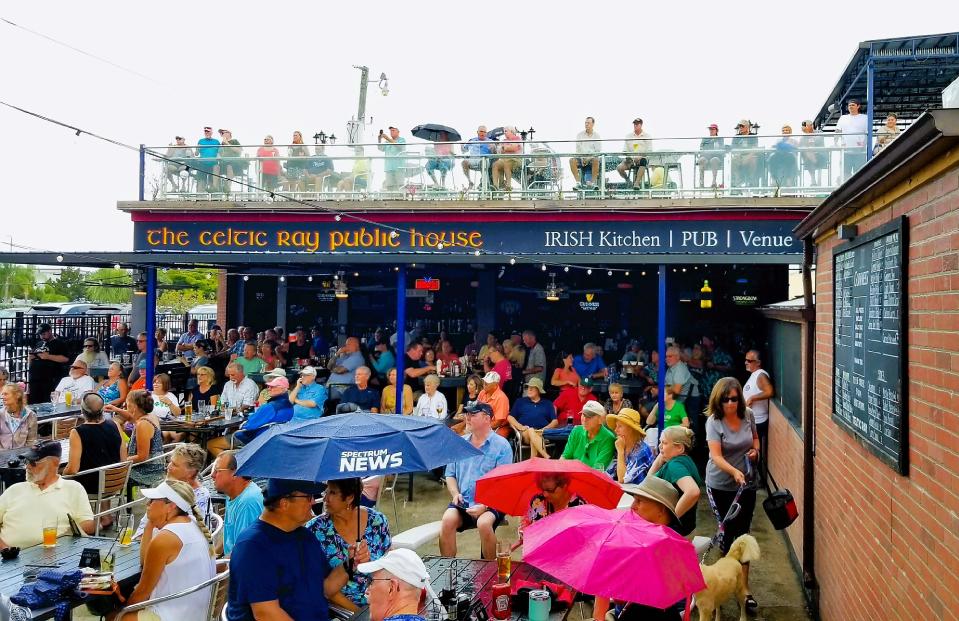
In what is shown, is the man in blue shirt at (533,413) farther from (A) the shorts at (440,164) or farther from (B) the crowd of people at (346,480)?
(A) the shorts at (440,164)

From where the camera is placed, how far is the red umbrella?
525cm

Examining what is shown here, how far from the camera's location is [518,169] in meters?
13.3

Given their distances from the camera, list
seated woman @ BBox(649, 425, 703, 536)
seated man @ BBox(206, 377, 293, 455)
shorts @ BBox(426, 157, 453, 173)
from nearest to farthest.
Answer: seated woman @ BBox(649, 425, 703, 536), seated man @ BBox(206, 377, 293, 455), shorts @ BBox(426, 157, 453, 173)

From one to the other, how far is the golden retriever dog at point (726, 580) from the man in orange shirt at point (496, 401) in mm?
4283

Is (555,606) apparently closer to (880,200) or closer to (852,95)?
(880,200)

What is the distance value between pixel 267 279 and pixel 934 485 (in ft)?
55.0

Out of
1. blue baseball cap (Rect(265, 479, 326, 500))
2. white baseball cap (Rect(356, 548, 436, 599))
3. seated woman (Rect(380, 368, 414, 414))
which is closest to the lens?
white baseball cap (Rect(356, 548, 436, 599))

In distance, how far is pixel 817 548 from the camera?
5.66 m

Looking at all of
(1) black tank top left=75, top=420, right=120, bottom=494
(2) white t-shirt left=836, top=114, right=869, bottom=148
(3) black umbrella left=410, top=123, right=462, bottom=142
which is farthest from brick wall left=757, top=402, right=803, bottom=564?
(3) black umbrella left=410, top=123, right=462, bottom=142

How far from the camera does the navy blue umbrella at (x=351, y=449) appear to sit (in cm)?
435

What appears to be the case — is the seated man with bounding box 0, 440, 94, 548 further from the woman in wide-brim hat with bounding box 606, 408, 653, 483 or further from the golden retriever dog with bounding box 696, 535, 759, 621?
the golden retriever dog with bounding box 696, 535, 759, 621

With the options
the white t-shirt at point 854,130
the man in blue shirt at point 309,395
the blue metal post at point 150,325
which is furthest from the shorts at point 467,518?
the white t-shirt at point 854,130

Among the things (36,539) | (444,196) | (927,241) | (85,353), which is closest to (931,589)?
(927,241)

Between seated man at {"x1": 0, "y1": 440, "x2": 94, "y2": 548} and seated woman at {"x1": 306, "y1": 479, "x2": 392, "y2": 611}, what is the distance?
210 cm
